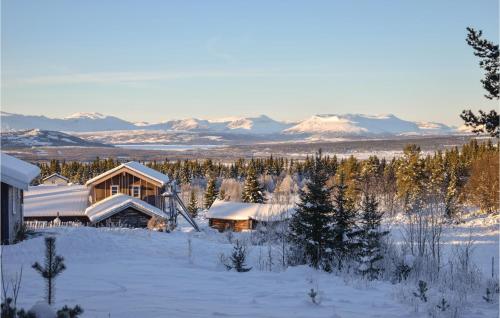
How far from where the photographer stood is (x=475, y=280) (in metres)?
10.7

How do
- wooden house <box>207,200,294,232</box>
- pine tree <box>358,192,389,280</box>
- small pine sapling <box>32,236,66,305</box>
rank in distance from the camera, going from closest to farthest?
1. small pine sapling <box>32,236,66,305</box>
2. pine tree <box>358,192,389,280</box>
3. wooden house <box>207,200,294,232</box>

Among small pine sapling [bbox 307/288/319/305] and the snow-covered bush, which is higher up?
small pine sapling [bbox 307/288/319/305]

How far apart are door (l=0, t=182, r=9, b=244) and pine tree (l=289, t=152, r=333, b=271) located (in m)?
9.21

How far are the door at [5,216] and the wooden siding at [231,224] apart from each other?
2696 centimetres

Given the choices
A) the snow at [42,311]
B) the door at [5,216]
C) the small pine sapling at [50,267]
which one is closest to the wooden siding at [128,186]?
the door at [5,216]

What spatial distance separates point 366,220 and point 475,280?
14.8 feet

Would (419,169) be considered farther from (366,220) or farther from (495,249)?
(366,220)

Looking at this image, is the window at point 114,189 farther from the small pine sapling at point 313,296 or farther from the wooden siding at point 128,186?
the small pine sapling at point 313,296

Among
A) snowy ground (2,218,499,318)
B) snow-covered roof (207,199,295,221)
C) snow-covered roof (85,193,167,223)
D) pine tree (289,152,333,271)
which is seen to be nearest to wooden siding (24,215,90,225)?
snow-covered roof (85,193,167,223)

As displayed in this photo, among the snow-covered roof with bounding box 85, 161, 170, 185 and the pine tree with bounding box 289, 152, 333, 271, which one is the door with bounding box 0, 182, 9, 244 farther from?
the snow-covered roof with bounding box 85, 161, 170, 185

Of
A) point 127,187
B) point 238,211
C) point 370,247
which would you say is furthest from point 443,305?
point 238,211

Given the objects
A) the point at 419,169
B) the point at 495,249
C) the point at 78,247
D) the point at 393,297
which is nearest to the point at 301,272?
the point at 393,297

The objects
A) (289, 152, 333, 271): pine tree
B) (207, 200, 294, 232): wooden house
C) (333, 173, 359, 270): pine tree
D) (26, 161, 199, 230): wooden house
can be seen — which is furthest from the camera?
(207, 200, 294, 232): wooden house

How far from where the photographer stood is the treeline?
47094mm
